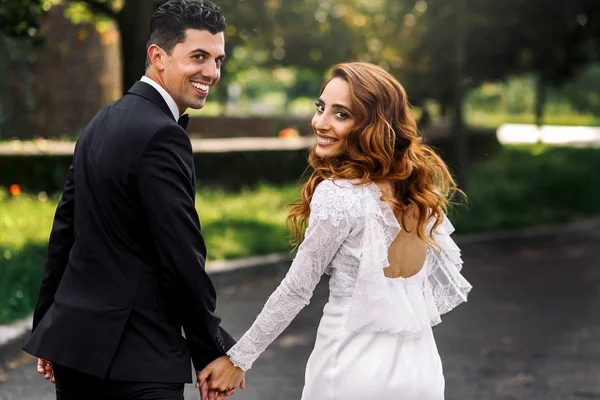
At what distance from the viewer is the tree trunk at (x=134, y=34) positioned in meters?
10.9

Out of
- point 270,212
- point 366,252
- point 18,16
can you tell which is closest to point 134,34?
point 18,16

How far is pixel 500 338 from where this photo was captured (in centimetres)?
760

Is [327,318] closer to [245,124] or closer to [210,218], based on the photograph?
[210,218]

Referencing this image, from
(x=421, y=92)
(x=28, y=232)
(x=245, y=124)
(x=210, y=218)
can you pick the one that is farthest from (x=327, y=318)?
(x=245, y=124)

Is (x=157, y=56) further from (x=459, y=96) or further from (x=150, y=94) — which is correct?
(x=459, y=96)

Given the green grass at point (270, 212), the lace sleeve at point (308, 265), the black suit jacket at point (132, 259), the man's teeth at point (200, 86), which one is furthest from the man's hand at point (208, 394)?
the green grass at point (270, 212)

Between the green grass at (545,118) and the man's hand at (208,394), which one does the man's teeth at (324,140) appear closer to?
the man's hand at (208,394)

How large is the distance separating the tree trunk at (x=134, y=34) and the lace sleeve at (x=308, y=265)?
318 inches

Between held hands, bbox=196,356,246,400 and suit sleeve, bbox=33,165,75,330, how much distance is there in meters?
0.54

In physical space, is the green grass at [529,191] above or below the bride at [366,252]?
below

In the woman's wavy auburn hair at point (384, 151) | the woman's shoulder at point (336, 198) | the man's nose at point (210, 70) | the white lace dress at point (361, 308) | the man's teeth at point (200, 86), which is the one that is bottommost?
the white lace dress at point (361, 308)

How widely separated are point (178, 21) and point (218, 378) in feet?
3.71

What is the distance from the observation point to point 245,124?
28922 millimetres

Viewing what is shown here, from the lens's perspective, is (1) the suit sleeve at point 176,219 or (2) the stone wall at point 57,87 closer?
(1) the suit sleeve at point 176,219
